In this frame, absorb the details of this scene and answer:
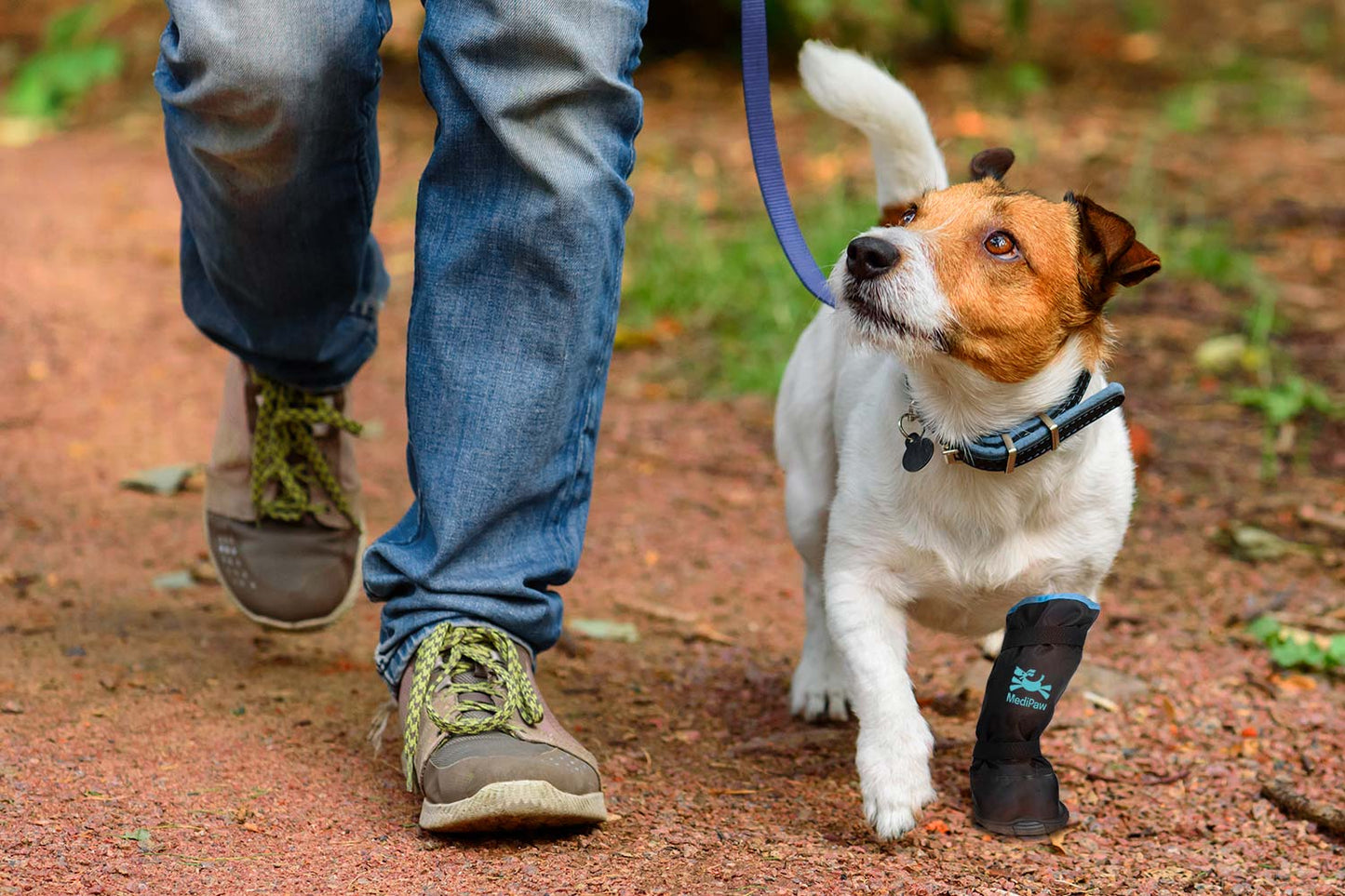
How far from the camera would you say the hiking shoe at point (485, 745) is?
88.7 inches

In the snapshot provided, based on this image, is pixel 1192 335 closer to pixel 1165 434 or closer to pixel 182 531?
pixel 1165 434

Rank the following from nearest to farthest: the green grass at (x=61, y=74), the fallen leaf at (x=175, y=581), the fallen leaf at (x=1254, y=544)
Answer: the fallen leaf at (x=175, y=581), the fallen leaf at (x=1254, y=544), the green grass at (x=61, y=74)

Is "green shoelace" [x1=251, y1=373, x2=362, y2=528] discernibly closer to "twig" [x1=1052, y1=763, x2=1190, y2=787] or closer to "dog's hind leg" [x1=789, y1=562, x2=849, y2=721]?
"dog's hind leg" [x1=789, y1=562, x2=849, y2=721]

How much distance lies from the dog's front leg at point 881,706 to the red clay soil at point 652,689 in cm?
9

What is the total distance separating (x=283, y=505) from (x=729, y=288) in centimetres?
311

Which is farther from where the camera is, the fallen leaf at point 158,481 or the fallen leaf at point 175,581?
the fallen leaf at point 158,481

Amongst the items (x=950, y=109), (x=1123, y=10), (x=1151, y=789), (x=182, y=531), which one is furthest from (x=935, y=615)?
(x=1123, y=10)

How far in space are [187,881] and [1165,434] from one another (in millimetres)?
3625

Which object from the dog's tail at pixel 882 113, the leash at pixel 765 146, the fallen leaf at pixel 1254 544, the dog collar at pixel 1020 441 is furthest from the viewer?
the fallen leaf at pixel 1254 544

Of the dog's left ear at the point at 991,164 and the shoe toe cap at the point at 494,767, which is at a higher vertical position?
the dog's left ear at the point at 991,164

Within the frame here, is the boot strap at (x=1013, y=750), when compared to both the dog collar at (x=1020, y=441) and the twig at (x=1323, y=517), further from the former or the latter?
the twig at (x=1323, y=517)

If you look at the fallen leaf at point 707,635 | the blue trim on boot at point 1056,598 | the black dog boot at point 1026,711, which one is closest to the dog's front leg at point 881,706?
the black dog boot at point 1026,711

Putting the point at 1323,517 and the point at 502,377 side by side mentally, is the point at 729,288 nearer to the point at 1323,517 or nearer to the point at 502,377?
the point at 1323,517

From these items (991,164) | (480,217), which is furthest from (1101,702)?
(480,217)
